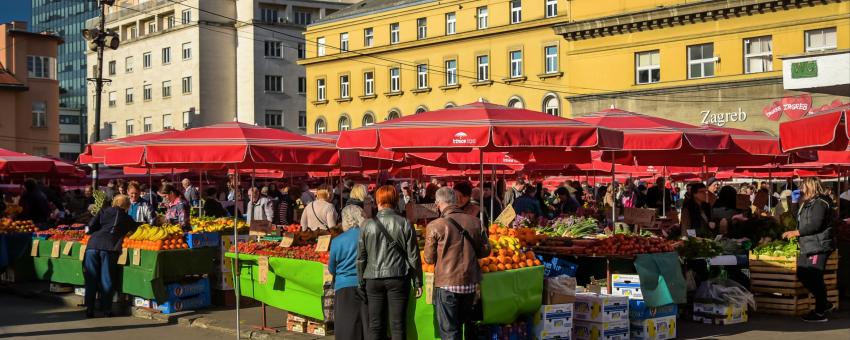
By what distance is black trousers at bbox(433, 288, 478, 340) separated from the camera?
951 centimetres

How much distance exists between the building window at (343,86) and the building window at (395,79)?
4.94 meters

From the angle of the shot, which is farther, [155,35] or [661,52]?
[155,35]

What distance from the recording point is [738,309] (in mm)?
13094

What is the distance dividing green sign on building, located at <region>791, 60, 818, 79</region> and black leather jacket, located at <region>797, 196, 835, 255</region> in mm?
4636

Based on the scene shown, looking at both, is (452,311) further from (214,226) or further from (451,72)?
(451,72)

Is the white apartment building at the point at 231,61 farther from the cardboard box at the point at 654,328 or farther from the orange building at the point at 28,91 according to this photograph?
the cardboard box at the point at 654,328

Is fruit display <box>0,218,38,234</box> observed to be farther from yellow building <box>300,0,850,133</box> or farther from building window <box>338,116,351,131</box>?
building window <box>338,116,351,131</box>

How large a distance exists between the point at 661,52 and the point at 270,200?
30402 millimetres

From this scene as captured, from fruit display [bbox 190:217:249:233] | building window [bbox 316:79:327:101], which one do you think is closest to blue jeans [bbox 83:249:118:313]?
fruit display [bbox 190:217:249:233]

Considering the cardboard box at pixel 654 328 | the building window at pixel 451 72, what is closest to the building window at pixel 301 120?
the building window at pixel 451 72

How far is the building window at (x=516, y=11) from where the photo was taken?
59.5 metres

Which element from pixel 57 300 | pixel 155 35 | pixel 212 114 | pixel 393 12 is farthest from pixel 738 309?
pixel 155 35

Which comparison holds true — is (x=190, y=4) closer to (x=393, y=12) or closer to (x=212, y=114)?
(x=212, y=114)

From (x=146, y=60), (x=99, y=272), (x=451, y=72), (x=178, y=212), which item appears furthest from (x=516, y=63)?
(x=99, y=272)
